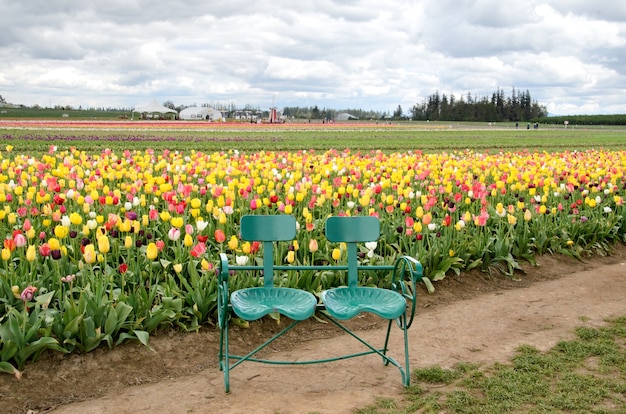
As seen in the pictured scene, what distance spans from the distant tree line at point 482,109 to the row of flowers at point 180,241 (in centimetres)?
11533

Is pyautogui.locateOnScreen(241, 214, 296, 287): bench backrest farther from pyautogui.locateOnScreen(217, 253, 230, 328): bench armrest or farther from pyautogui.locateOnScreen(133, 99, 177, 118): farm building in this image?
pyautogui.locateOnScreen(133, 99, 177, 118): farm building

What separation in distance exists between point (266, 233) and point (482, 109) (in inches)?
4887

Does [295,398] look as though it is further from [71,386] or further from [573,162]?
[573,162]

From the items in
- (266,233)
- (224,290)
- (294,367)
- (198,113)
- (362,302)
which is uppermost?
(198,113)

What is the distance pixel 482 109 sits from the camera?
4852 inches

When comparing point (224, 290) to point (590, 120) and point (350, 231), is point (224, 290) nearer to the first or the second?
point (350, 231)

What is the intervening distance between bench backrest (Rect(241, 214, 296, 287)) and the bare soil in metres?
0.71

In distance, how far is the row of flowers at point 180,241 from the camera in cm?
464

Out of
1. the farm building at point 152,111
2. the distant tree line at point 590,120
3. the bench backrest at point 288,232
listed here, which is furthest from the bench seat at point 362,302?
the distant tree line at point 590,120

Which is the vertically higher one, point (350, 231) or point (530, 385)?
point (350, 231)

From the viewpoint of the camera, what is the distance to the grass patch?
3.95 meters

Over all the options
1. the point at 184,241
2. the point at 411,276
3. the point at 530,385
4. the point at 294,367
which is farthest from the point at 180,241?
the point at 530,385

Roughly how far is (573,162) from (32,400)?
37.5 feet

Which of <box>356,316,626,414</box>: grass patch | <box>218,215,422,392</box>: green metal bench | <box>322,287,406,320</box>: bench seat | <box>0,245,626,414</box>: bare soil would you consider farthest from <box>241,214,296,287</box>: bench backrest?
<box>356,316,626,414</box>: grass patch
